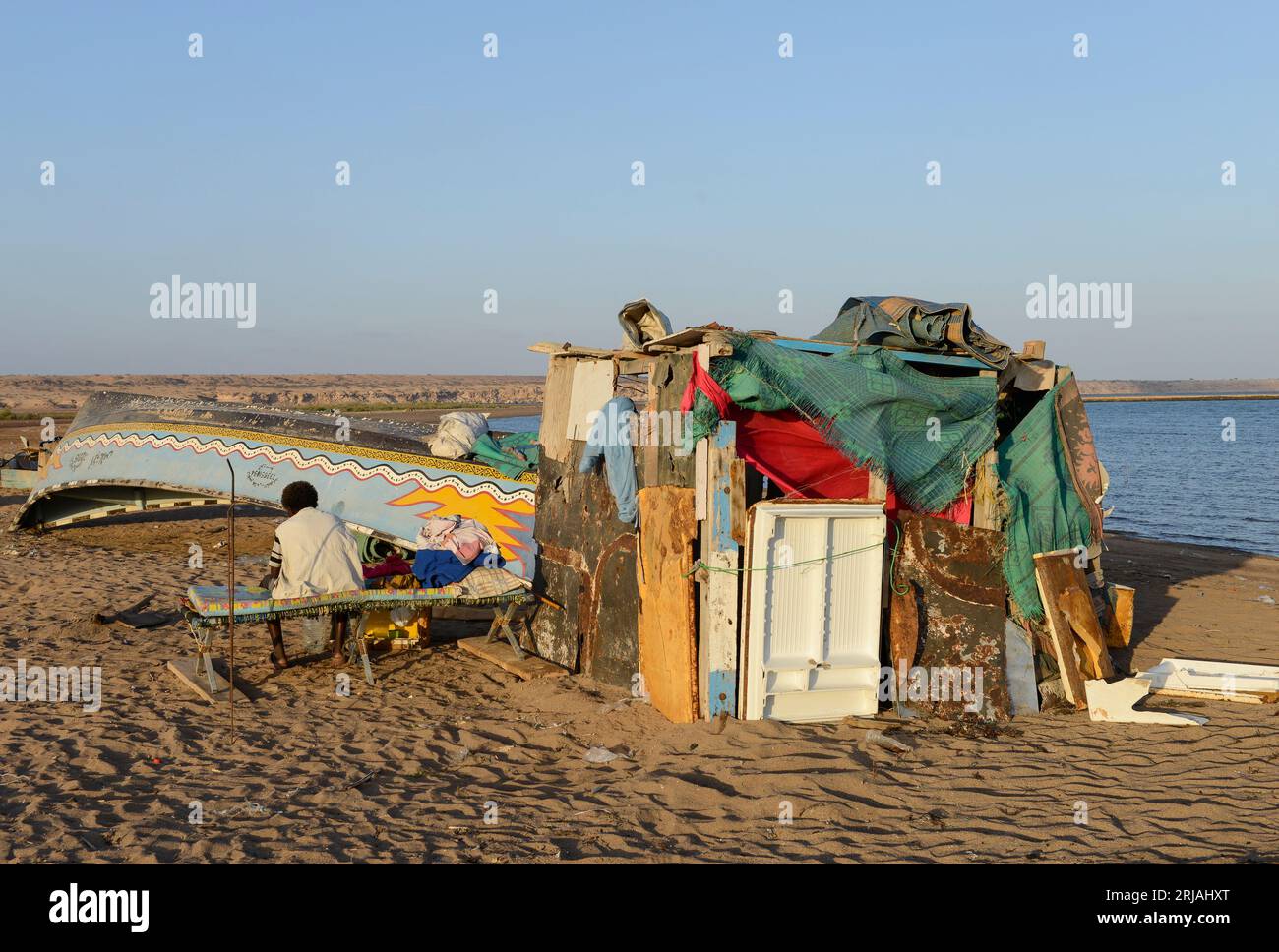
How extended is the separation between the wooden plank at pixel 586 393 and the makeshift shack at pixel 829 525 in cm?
3

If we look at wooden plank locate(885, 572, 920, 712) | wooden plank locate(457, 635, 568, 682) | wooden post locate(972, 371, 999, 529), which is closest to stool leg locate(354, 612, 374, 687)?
wooden plank locate(457, 635, 568, 682)

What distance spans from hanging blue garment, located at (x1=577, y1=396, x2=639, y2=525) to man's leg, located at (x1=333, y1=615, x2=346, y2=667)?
8.71 feet

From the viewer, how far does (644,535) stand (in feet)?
26.7

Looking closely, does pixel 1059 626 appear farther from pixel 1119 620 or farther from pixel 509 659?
pixel 509 659

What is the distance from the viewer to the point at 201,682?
8219 millimetres

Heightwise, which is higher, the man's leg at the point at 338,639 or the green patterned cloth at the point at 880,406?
the green patterned cloth at the point at 880,406

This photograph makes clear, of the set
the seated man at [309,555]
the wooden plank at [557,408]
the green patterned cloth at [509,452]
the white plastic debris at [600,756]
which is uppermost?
the wooden plank at [557,408]

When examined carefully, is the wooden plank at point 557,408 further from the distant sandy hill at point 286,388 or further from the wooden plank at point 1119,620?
the distant sandy hill at point 286,388

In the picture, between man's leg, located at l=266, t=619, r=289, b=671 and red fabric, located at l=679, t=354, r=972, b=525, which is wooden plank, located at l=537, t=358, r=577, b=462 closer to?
red fabric, located at l=679, t=354, r=972, b=525

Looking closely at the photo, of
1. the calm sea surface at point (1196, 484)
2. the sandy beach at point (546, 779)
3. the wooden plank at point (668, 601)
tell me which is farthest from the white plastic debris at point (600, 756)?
the calm sea surface at point (1196, 484)

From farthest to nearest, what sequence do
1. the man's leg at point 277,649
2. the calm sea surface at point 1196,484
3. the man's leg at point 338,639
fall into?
the calm sea surface at point 1196,484 → the man's leg at point 338,639 → the man's leg at point 277,649

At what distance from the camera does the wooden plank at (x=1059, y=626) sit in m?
8.34

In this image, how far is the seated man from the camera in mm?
8359

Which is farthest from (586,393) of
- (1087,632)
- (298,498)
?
(1087,632)
